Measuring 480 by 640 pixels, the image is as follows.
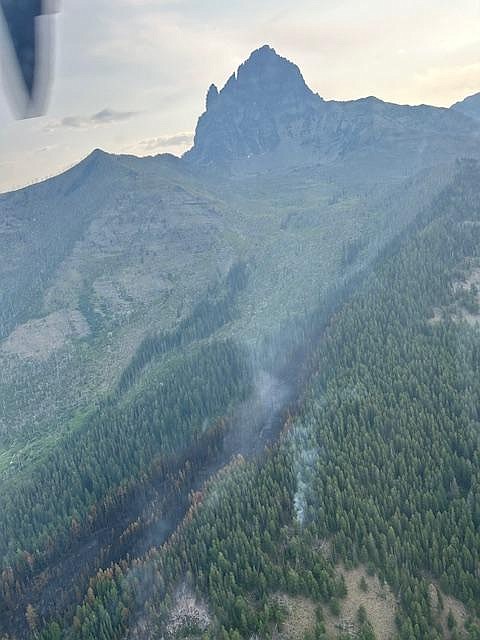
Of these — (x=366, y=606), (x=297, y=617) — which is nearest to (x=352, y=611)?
(x=366, y=606)

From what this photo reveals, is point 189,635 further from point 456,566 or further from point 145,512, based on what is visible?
point 145,512

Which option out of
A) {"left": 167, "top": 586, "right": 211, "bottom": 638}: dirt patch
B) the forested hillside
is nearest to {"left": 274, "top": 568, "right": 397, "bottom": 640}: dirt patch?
the forested hillside

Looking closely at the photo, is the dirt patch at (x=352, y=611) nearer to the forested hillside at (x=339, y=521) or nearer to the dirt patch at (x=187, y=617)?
the forested hillside at (x=339, y=521)

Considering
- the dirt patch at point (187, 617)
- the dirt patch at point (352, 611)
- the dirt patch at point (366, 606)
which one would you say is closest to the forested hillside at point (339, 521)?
the dirt patch at point (187, 617)

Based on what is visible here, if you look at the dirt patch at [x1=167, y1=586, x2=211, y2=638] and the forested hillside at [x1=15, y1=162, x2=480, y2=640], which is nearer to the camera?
the forested hillside at [x1=15, y1=162, x2=480, y2=640]

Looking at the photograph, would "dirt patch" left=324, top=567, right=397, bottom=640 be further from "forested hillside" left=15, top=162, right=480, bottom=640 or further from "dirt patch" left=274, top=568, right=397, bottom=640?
"forested hillside" left=15, top=162, right=480, bottom=640

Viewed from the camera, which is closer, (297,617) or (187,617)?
(297,617)

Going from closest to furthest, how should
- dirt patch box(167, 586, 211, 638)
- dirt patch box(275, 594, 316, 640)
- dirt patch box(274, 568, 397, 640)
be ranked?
dirt patch box(274, 568, 397, 640), dirt patch box(275, 594, 316, 640), dirt patch box(167, 586, 211, 638)

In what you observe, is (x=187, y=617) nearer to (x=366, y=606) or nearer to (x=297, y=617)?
(x=297, y=617)
